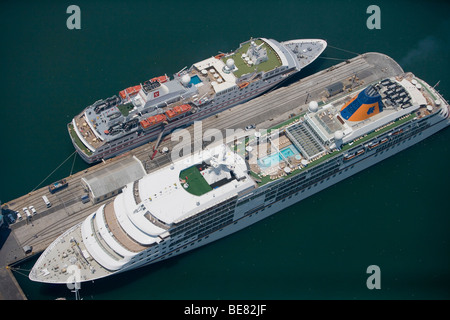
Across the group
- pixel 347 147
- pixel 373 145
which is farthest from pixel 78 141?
pixel 373 145

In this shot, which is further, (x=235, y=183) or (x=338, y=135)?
(x=338, y=135)

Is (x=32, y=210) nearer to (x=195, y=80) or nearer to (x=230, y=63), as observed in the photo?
(x=195, y=80)

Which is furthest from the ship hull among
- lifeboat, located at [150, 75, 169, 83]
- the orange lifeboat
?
lifeboat, located at [150, 75, 169, 83]

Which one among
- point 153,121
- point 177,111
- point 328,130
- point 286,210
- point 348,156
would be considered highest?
point 177,111

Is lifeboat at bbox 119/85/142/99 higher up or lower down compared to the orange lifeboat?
lower down

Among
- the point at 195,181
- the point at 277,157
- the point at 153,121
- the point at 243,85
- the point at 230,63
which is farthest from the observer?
the point at 243,85

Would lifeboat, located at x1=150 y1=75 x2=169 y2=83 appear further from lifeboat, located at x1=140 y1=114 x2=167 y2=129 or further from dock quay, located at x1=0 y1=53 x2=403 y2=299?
dock quay, located at x1=0 y1=53 x2=403 y2=299

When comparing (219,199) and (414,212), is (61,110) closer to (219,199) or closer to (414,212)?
(219,199)
